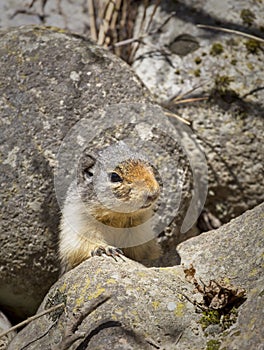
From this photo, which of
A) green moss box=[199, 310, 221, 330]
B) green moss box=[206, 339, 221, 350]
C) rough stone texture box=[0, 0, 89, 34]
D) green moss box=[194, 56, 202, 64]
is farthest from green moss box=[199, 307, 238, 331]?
rough stone texture box=[0, 0, 89, 34]

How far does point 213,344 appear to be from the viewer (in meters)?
3.83

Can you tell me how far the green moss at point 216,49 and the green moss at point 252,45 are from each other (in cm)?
29

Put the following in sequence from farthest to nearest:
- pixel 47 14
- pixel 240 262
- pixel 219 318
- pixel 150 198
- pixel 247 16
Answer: pixel 47 14
pixel 247 16
pixel 150 198
pixel 240 262
pixel 219 318

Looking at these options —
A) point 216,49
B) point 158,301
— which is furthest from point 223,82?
point 158,301

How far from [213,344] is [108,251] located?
4.73ft

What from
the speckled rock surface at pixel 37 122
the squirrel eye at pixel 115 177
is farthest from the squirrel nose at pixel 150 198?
the speckled rock surface at pixel 37 122

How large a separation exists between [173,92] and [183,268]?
2.50 meters

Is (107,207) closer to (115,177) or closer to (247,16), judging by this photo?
(115,177)

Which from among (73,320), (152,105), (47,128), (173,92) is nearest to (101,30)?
(173,92)

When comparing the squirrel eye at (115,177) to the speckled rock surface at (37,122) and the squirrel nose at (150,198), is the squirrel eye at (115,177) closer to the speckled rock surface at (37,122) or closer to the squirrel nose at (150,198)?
the squirrel nose at (150,198)

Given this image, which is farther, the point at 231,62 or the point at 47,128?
the point at 231,62

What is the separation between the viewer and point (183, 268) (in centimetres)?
480

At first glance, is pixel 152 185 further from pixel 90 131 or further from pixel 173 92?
pixel 173 92

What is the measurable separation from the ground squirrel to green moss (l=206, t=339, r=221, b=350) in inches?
54.0
